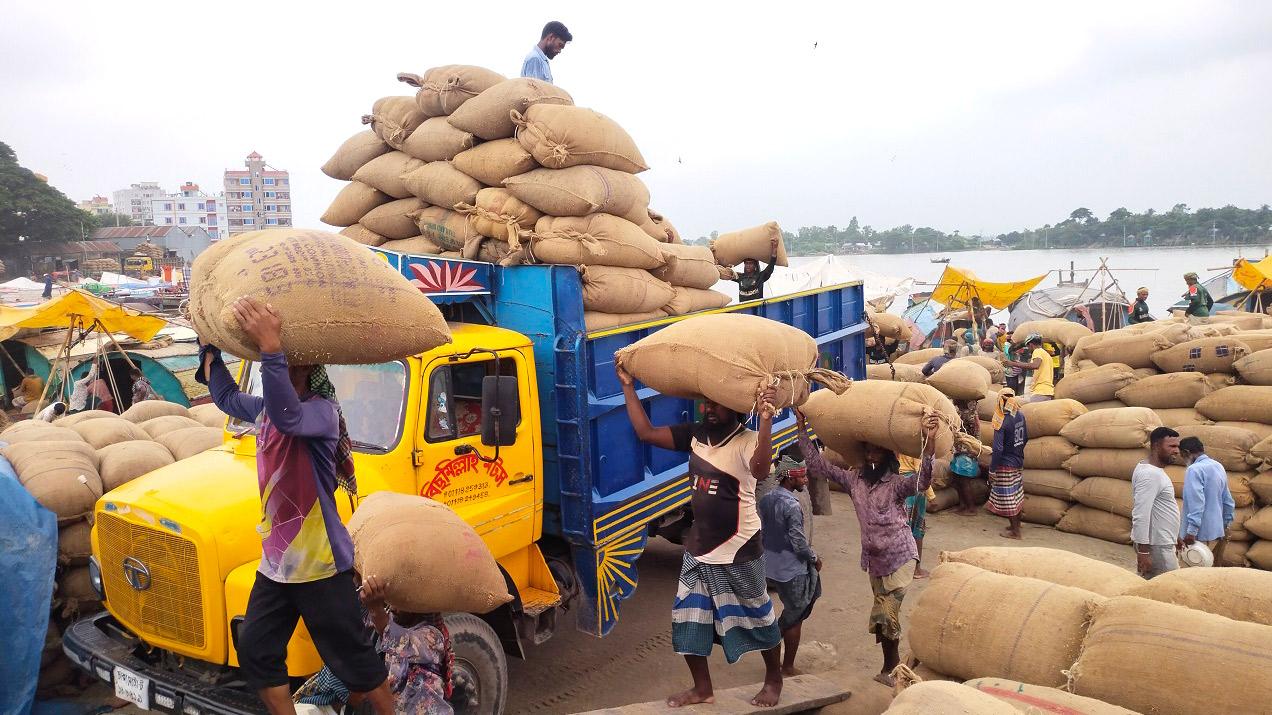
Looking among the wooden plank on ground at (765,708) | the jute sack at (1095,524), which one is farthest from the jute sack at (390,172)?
the jute sack at (1095,524)

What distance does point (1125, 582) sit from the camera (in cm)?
321

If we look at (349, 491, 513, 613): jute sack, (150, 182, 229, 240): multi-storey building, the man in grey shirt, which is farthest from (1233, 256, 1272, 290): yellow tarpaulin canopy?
(150, 182, 229, 240): multi-storey building

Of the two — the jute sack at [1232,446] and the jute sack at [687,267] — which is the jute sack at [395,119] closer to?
the jute sack at [687,267]

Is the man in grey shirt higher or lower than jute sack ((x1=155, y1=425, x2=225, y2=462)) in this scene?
lower

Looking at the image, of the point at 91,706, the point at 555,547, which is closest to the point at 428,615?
the point at 555,547

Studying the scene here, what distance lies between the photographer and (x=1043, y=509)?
813 cm

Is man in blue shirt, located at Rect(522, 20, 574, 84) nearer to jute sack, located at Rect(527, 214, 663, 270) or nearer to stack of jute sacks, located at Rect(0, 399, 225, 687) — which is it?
jute sack, located at Rect(527, 214, 663, 270)

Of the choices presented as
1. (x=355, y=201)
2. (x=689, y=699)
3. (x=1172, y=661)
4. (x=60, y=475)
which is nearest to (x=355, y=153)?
(x=355, y=201)

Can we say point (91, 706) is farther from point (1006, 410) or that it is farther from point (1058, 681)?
point (1006, 410)

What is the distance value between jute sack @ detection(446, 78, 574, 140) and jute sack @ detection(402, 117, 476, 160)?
0.22 feet

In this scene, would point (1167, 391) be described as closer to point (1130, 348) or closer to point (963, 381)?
point (1130, 348)

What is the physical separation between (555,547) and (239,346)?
2.81 meters

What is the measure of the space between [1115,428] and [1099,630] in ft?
18.2

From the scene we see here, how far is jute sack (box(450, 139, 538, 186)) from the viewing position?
5270 millimetres
